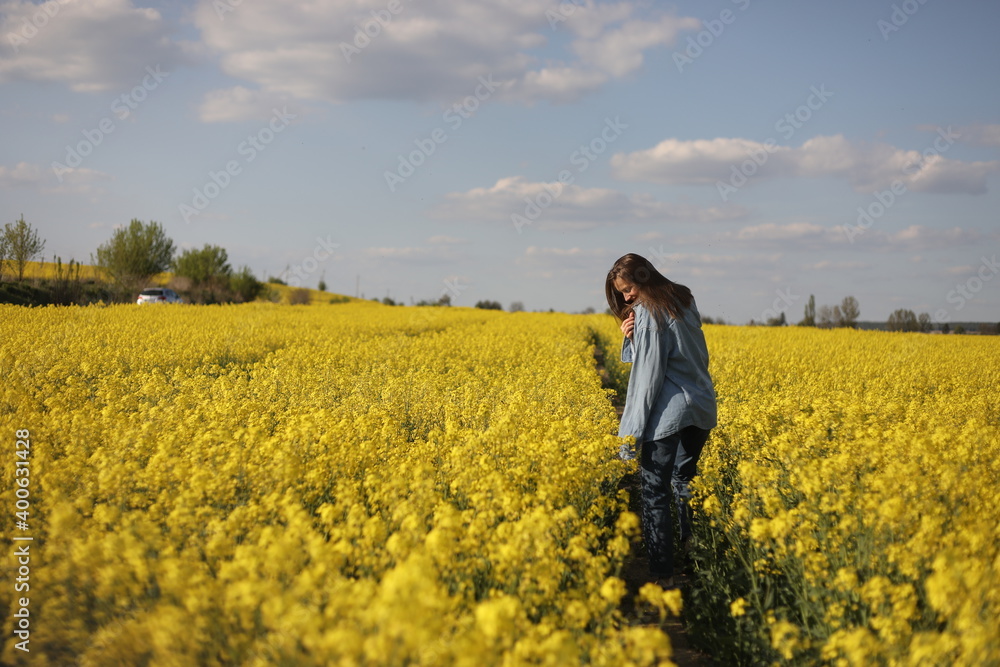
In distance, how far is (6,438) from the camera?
500 cm

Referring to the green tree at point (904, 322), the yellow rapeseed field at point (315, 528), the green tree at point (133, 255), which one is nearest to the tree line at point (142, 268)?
the green tree at point (133, 255)

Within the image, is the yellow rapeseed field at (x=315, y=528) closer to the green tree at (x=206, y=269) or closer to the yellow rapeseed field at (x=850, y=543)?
the yellow rapeseed field at (x=850, y=543)

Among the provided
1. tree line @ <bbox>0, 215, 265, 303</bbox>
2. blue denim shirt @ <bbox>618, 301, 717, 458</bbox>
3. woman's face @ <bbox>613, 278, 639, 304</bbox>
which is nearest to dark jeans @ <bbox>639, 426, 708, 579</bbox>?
blue denim shirt @ <bbox>618, 301, 717, 458</bbox>

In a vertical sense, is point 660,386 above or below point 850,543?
above

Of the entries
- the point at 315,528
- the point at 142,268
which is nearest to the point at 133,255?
the point at 142,268

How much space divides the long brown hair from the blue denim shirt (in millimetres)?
51

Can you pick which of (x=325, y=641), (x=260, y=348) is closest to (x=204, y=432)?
(x=325, y=641)

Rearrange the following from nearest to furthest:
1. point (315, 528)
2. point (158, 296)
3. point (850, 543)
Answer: point (850, 543) → point (315, 528) → point (158, 296)

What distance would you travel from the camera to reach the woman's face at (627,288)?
4637 mm

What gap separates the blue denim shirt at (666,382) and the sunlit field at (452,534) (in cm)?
42

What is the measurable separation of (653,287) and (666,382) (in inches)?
26.1

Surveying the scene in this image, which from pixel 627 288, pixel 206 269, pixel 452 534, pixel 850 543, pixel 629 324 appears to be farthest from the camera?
pixel 206 269

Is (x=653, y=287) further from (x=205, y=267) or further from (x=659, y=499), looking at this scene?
(x=205, y=267)

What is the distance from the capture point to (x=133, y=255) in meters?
40.5
